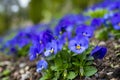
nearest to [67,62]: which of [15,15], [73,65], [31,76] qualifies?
[73,65]

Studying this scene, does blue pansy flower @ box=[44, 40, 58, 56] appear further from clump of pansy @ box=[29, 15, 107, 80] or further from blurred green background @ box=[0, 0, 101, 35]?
blurred green background @ box=[0, 0, 101, 35]

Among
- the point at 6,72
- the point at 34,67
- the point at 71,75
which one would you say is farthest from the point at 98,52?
the point at 6,72

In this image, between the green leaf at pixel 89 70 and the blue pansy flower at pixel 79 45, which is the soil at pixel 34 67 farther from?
the blue pansy flower at pixel 79 45

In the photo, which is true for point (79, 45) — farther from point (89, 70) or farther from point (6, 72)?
point (6, 72)

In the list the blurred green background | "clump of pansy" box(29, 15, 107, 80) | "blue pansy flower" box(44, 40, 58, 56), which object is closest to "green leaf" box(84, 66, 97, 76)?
"clump of pansy" box(29, 15, 107, 80)

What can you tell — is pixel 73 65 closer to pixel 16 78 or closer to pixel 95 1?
pixel 16 78

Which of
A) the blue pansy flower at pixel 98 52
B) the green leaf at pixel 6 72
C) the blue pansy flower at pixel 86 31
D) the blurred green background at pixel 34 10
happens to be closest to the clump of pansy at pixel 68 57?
the blue pansy flower at pixel 98 52

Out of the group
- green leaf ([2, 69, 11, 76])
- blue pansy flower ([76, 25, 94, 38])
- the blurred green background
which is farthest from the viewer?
the blurred green background
